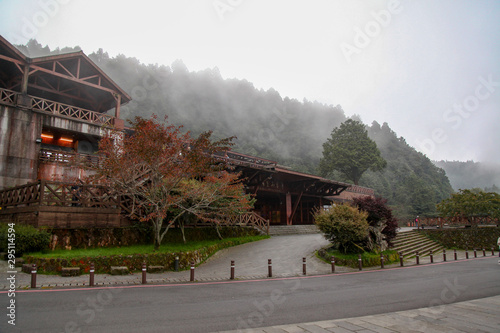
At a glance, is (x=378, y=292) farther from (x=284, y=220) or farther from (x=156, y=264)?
(x=284, y=220)

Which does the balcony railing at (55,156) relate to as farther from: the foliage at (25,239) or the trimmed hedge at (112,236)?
the foliage at (25,239)

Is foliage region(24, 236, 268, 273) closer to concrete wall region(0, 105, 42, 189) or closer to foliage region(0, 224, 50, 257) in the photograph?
foliage region(0, 224, 50, 257)

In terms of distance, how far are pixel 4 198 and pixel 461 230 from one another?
112ft

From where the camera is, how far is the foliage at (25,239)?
37.3 feet

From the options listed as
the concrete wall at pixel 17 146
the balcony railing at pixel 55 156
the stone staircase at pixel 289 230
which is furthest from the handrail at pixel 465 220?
the concrete wall at pixel 17 146

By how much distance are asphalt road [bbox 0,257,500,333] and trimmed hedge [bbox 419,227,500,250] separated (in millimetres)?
18158

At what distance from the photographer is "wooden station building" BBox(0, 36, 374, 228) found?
13734 mm

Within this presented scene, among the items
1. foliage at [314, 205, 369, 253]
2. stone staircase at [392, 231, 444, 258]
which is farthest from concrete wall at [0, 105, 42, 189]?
stone staircase at [392, 231, 444, 258]

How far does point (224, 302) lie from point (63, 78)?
24.4 m

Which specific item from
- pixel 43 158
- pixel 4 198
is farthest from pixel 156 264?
pixel 43 158

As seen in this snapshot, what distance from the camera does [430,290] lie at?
28.9ft

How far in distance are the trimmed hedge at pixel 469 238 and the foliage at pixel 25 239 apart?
3005 centimetres

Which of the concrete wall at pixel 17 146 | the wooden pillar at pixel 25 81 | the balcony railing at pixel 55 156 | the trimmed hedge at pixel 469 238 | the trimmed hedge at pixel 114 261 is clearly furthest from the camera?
the trimmed hedge at pixel 469 238

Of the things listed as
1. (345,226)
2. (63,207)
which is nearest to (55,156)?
(63,207)
